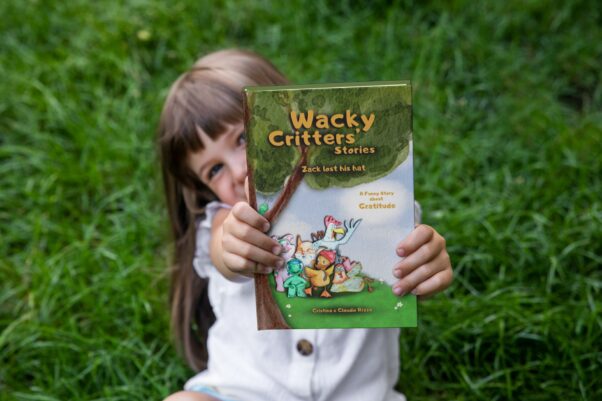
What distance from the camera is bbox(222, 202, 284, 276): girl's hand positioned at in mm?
1301

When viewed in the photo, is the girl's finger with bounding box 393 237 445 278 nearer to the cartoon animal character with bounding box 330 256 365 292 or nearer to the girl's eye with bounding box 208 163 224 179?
the cartoon animal character with bounding box 330 256 365 292

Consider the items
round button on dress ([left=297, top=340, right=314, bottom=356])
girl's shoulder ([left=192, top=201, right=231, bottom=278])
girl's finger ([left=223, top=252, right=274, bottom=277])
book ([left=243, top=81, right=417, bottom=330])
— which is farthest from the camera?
girl's shoulder ([left=192, top=201, right=231, bottom=278])

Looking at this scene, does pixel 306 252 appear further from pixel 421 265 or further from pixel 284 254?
pixel 421 265

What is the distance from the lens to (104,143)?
2.53 meters

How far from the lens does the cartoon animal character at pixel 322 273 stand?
1.31 m

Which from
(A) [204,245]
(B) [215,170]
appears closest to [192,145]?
(B) [215,170]

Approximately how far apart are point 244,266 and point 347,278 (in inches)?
6.9

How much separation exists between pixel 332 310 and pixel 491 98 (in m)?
1.56

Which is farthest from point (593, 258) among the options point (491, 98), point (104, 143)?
point (104, 143)

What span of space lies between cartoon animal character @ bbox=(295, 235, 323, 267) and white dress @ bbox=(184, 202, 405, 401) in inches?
13.7

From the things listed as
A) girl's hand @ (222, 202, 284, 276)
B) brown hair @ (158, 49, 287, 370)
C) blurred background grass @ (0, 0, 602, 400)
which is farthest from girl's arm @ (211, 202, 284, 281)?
blurred background grass @ (0, 0, 602, 400)

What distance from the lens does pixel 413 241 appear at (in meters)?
1.30

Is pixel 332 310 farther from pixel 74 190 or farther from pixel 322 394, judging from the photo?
pixel 74 190

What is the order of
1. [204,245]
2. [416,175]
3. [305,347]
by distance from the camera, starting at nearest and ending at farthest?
[305,347]
[204,245]
[416,175]
